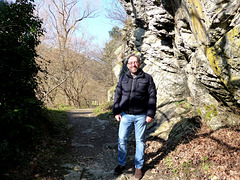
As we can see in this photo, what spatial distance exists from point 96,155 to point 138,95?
260 centimetres

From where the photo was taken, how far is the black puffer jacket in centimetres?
352

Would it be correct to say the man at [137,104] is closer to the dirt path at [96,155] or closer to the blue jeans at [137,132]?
the blue jeans at [137,132]

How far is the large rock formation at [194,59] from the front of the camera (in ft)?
11.9

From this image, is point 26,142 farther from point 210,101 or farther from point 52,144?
point 210,101

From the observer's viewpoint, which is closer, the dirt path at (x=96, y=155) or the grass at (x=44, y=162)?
the grass at (x=44, y=162)

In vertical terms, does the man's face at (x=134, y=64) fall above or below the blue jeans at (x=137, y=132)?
above

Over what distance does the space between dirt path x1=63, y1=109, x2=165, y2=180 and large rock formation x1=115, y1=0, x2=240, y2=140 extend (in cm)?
173

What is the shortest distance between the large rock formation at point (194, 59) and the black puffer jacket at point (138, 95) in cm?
182

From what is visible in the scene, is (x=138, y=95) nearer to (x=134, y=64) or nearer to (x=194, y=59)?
(x=134, y=64)

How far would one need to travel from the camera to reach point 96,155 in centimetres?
503

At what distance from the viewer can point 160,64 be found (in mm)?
→ 8172

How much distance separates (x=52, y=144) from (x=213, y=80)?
4.83 metres

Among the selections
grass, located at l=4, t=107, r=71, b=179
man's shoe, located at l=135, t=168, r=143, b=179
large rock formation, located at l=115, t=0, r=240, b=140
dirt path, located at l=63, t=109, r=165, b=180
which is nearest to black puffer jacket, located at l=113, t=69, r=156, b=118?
man's shoe, located at l=135, t=168, r=143, b=179

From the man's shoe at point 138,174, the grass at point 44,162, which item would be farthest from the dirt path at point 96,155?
the grass at point 44,162
